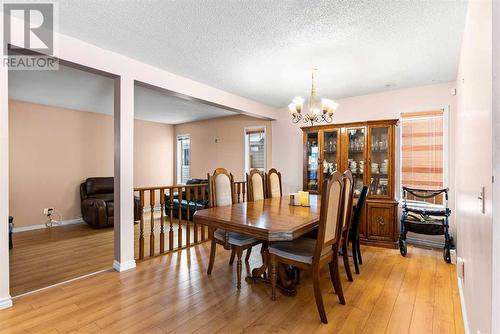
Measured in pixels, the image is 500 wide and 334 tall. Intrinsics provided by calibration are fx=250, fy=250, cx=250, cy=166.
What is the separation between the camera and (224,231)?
274cm

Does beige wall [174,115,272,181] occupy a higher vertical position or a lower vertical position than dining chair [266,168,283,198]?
higher

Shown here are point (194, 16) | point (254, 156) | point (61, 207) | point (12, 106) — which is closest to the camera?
point (194, 16)

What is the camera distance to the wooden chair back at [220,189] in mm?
3022

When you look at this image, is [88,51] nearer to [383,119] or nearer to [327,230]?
[327,230]

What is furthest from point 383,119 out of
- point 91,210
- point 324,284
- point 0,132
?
point 91,210

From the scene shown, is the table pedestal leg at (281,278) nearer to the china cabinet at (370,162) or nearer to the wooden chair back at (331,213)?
the wooden chair back at (331,213)

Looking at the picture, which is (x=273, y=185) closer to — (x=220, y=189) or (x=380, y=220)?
(x=220, y=189)

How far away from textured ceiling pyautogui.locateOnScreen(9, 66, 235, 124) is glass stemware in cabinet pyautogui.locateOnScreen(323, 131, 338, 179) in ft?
8.35

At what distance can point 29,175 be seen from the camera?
16.0 ft

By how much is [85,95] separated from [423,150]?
5.79m

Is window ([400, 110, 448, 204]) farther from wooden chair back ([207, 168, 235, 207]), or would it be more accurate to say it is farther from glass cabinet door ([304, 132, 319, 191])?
wooden chair back ([207, 168, 235, 207])

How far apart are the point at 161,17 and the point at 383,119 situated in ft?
11.8

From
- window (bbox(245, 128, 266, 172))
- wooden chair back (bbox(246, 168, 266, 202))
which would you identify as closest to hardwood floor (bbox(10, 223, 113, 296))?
Answer: wooden chair back (bbox(246, 168, 266, 202))

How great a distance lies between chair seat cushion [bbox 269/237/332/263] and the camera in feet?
6.79
